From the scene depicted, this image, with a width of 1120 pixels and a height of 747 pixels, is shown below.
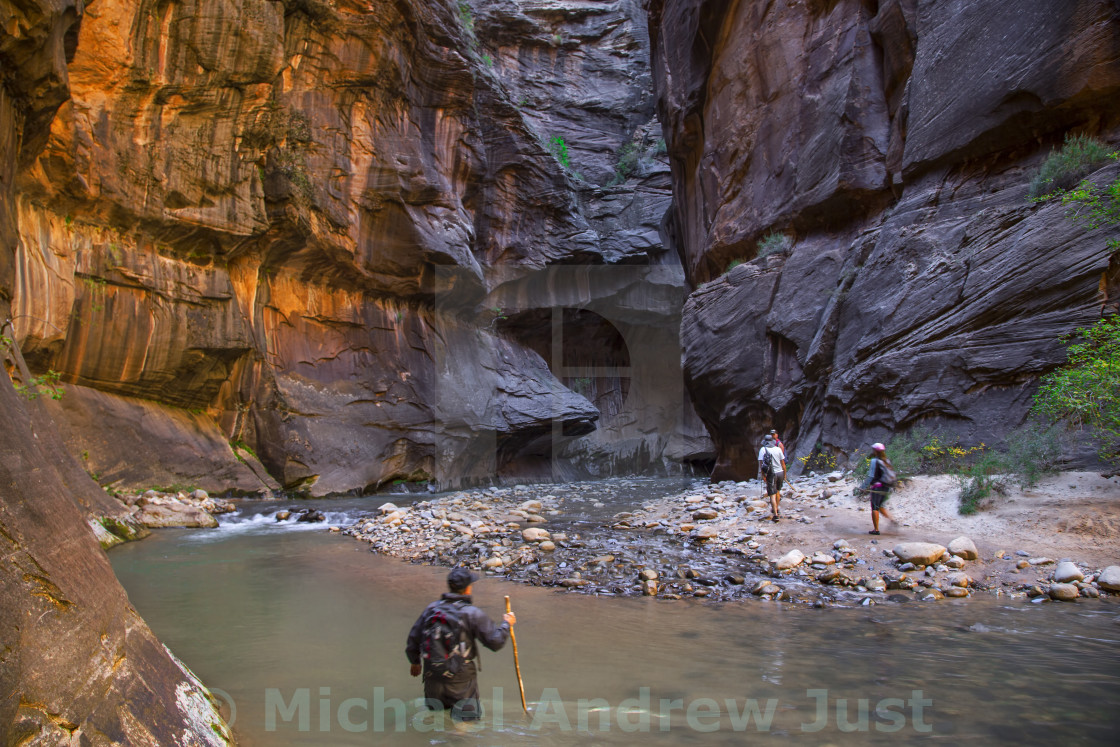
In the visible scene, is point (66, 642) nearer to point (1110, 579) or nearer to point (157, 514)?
point (1110, 579)

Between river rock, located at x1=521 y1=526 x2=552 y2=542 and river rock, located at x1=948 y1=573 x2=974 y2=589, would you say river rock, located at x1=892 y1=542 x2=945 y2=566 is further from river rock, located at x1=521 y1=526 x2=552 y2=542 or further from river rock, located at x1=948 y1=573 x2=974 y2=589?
river rock, located at x1=521 y1=526 x2=552 y2=542

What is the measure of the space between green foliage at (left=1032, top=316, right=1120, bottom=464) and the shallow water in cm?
272

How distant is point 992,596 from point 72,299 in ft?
59.1

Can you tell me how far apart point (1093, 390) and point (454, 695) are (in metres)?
8.21

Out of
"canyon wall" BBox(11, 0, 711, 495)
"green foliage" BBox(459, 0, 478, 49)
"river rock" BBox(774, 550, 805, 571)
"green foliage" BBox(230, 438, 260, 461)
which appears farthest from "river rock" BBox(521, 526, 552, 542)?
"green foliage" BBox(459, 0, 478, 49)

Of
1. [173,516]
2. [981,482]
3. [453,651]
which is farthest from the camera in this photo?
[173,516]

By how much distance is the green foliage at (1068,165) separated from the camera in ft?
32.5

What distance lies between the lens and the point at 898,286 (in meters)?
12.7

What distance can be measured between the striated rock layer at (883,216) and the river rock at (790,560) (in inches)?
175

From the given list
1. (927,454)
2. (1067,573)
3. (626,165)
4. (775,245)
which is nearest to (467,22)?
(626,165)

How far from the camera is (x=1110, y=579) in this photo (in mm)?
6359

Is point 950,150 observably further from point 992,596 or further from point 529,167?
point 529,167

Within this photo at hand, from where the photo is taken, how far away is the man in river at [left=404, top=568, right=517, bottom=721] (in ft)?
13.0

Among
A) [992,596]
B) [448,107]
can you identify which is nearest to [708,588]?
[992,596]
